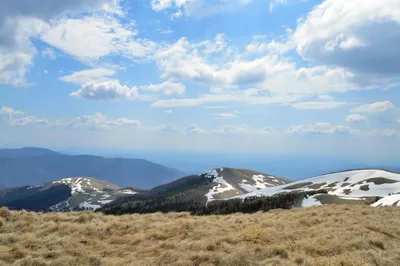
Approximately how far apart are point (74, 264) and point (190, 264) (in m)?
4.12

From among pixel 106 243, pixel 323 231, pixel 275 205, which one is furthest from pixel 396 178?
pixel 106 243

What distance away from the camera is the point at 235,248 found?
1179 cm

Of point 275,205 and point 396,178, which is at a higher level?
point 396,178

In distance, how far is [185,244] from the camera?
41.5 feet

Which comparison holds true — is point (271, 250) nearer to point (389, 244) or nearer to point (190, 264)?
point (190, 264)

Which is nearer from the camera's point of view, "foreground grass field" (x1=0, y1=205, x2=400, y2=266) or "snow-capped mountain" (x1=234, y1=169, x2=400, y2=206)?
"foreground grass field" (x1=0, y1=205, x2=400, y2=266)

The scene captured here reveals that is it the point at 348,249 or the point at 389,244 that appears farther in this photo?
the point at 389,244

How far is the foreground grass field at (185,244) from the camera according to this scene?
411 inches

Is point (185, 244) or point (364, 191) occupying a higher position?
point (185, 244)

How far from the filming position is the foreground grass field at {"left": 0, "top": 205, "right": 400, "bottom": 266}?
10.4 meters

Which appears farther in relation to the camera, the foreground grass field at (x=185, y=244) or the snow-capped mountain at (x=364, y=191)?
the snow-capped mountain at (x=364, y=191)

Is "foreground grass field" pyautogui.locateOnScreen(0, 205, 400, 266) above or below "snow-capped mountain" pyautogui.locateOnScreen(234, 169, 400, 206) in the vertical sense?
above

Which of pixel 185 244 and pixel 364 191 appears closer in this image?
pixel 185 244

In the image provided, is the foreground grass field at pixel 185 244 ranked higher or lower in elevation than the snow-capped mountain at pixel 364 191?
higher
